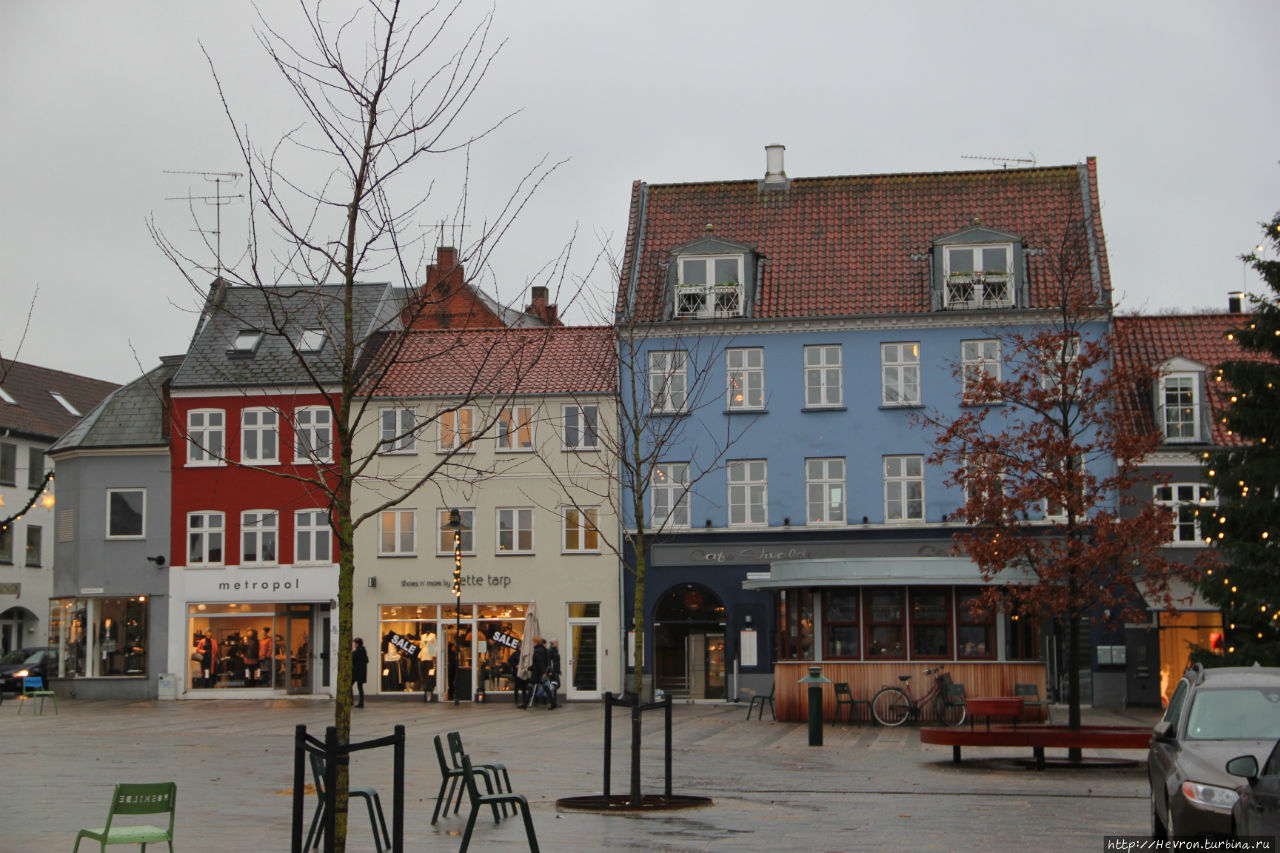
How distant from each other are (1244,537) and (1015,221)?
19881 mm

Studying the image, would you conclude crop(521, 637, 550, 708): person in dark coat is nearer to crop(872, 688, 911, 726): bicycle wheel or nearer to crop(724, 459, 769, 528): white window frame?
crop(724, 459, 769, 528): white window frame

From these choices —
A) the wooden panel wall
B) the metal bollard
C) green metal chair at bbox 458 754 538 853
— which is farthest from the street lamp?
green metal chair at bbox 458 754 538 853

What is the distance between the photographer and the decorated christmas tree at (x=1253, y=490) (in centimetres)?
2516

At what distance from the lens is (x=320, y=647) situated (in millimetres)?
45594

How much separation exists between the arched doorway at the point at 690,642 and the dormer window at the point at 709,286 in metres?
7.83

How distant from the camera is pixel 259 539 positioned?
149 feet

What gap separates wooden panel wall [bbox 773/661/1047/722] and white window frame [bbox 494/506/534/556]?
12008 millimetres

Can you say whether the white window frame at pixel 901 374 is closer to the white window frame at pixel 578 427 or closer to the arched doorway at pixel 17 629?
the white window frame at pixel 578 427

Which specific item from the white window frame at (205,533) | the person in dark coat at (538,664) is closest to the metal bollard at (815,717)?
the person in dark coat at (538,664)

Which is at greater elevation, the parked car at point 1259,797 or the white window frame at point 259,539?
the white window frame at point 259,539

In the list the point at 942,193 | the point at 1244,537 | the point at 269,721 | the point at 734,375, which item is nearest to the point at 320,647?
the point at 269,721

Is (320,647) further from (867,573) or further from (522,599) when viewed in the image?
(867,573)

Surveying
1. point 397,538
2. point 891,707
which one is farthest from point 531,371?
point 891,707

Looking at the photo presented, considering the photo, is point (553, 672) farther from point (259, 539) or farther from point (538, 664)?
point (259, 539)
